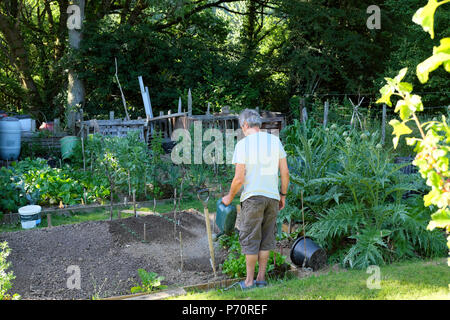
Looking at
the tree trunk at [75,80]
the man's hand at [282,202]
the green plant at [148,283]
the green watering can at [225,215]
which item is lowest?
the green plant at [148,283]

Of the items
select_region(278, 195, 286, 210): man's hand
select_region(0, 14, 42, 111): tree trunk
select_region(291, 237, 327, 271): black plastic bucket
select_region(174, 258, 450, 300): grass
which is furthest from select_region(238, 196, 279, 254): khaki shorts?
select_region(0, 14, 42, 111): tree trunk

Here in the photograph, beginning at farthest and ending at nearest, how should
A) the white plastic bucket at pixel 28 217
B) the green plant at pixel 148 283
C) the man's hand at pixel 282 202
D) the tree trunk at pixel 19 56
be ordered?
the tree trunk at pixel 19 56 → the white plastic bucket at pixel 28 217 → the man's hand at pixel 282 202 → the green plant at pixel 148 283

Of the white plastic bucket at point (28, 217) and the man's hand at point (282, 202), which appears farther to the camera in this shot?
the white plastic bucket at point (28, 217)

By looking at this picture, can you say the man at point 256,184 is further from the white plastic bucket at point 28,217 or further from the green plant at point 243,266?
the white plastic bucket at point 28,217

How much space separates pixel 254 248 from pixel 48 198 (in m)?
4.44

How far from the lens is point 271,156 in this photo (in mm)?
3922

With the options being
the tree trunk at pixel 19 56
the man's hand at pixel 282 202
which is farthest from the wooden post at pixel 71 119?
the man's hand at pixel 282 202

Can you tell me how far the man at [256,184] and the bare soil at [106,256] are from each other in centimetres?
64

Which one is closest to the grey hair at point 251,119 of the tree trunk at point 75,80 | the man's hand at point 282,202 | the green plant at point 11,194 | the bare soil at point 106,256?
the man's hand at point 282,202

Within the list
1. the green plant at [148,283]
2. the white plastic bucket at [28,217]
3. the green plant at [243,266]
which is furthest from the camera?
the white plastic bucket at [28,217]

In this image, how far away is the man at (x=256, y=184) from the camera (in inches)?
153

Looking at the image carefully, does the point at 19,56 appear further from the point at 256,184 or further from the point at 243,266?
the point at 256,184

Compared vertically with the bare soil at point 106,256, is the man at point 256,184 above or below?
above
